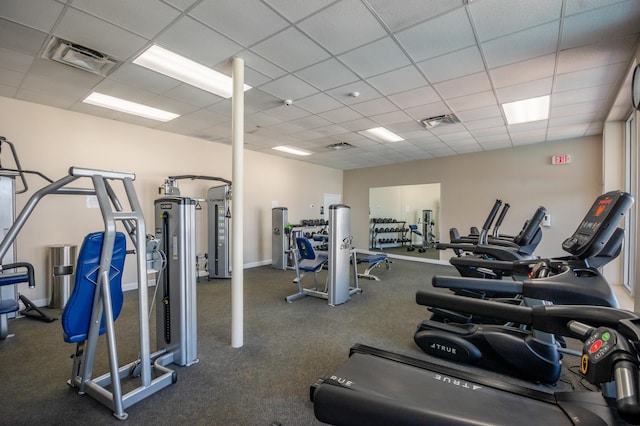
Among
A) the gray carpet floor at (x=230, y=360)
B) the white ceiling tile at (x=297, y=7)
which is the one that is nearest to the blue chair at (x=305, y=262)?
the gray carpet floor at (x=230, y=360)

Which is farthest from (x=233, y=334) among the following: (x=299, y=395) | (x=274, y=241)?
(x=274, y=241)

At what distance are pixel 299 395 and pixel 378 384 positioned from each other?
0.88m

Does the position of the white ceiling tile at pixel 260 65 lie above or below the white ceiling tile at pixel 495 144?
above

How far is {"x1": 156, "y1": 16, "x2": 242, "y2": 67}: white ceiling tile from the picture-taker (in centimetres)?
239

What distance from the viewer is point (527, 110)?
Answer: 425 centimetres

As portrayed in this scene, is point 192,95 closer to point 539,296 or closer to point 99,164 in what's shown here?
point 99,164

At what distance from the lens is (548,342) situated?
7.30 ft

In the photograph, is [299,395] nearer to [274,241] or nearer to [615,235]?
[615,235]

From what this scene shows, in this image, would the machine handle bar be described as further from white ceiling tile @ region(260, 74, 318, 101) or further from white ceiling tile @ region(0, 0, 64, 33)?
white ceiling tile @ region(0, 0, 64, 33)

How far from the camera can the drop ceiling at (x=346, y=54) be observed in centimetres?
219

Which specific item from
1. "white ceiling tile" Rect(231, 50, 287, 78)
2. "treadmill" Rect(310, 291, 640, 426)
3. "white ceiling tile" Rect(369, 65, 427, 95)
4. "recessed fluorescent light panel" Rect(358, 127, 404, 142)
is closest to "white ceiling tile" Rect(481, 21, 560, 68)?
"white ceiling tile" Rect(369, 65, 427, 95)

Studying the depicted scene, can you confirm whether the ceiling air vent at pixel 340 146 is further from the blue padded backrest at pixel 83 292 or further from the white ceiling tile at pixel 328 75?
the blue padded backrest at pixel 83 292

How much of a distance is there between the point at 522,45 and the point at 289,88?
242 cm

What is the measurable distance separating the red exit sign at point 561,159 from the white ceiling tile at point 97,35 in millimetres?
7246
